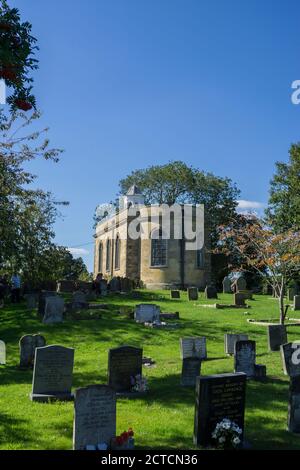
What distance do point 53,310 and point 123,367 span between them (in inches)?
356

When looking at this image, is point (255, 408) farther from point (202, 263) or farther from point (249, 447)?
point (202, 263)

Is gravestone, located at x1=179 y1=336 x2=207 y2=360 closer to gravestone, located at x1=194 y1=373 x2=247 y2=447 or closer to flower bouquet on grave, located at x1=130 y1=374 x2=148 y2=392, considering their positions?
flower bouquet on grave, located at x1=130 y1=374 x2=148 y2=392

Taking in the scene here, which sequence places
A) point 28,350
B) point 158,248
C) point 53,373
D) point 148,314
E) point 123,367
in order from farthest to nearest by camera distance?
point 158,248 → point 148,314 → point 28,350 → point 123,367 → point 53,373

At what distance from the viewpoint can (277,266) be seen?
64.8 ft

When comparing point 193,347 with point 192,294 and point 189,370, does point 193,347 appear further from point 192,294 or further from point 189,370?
point 192,294

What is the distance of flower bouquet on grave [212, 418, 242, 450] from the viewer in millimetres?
6422

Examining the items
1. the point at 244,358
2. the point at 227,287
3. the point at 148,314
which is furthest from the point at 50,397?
the point at 227,287

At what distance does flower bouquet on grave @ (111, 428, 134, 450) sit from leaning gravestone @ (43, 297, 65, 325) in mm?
11947

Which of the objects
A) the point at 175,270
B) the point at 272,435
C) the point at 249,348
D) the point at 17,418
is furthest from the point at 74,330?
the point at 175,270

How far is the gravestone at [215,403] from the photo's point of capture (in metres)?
6.64

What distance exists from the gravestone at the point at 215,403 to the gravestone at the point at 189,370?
2.93 m

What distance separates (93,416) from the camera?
6.46 meters

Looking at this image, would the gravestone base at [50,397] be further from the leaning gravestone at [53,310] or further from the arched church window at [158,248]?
the arched church window at [158,248]

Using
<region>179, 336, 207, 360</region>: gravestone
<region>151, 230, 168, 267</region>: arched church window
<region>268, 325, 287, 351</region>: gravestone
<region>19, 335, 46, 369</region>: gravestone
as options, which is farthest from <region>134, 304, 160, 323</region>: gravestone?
<region>151, 230, 168, 267</region>: arched church window
